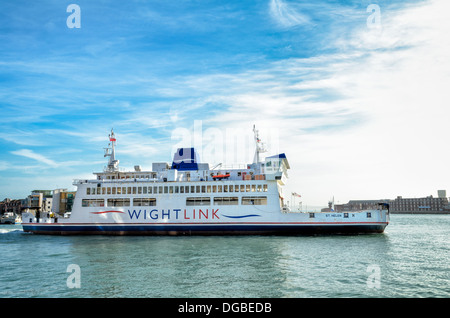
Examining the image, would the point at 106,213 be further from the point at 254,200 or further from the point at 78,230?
the point at 254,200

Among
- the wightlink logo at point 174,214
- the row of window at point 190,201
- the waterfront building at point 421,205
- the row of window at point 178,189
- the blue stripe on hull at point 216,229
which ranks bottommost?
the waterfront building at point 421,205

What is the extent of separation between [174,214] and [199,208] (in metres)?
2.94

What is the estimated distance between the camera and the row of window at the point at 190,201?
35250 millimetres

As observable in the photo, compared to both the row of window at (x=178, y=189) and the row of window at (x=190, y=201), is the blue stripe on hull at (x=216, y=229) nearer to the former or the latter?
the row of window at (x=190, y=201)

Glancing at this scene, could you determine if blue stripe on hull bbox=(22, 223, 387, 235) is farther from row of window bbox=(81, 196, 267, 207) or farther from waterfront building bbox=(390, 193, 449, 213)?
waterfront building bbox=(390, 193, 449, 213)

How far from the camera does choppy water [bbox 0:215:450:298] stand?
14035mm

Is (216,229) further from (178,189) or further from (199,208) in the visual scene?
(178,189)

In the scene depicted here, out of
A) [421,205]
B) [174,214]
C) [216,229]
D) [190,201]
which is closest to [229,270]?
[216,229]

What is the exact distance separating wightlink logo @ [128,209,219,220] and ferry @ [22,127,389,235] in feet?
0.11

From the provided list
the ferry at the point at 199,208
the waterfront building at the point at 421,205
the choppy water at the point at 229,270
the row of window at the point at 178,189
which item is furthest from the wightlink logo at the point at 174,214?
the waterfront building at the point at 421,205

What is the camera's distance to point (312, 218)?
112 ft
